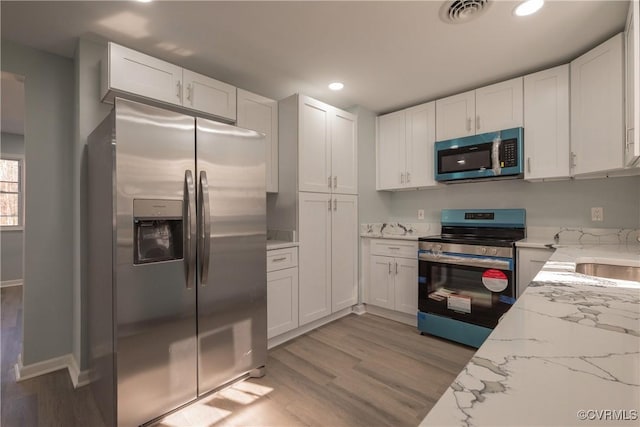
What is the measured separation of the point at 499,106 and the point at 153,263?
3.07 m

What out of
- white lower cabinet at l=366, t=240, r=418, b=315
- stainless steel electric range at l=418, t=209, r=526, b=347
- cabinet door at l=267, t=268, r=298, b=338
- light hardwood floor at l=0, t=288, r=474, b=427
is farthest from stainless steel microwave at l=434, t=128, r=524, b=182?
cabinet door at l=267, t=268, r=298, b=338

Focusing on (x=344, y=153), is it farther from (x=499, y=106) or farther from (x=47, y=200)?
(x=47, y=200)

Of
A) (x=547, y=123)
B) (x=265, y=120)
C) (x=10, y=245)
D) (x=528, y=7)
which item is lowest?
(x=10, y=245)

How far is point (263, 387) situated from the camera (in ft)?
6.56

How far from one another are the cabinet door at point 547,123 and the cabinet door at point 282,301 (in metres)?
2.29

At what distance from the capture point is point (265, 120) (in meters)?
2.83

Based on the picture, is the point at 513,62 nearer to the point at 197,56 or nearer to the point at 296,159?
the point at 296,159

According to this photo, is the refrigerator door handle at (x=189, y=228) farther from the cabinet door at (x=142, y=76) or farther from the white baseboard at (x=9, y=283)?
the white baseboard at (x=9, y=283)

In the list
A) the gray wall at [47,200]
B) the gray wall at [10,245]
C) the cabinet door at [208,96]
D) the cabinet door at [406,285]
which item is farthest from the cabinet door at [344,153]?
the gray wall at [10,245]

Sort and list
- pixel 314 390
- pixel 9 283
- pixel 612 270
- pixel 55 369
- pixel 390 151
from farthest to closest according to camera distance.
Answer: pixel 9 283, pixel 390 151, pixel 55 369, pixel 314 390, pixel 612 270

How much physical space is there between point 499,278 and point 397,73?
1.94 metres

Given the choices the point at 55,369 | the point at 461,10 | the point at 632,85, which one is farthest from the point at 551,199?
the point at 55,369

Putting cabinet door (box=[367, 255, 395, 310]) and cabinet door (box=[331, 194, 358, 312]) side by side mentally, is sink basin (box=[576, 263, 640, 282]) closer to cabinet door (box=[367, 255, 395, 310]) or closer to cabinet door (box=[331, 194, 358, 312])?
cabinet door (box=[367, 255, 395, 310])

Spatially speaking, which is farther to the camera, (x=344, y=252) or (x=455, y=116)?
(x=344, y=252)
